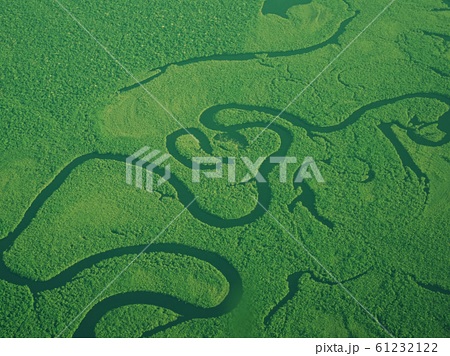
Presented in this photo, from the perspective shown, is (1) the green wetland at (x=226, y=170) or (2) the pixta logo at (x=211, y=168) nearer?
(1) the green wetland at (x=226, y=170)

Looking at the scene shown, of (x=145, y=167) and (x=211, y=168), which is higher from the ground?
(x=211, y=168)

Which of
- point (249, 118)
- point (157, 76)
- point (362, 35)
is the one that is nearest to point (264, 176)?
point (249, 118)

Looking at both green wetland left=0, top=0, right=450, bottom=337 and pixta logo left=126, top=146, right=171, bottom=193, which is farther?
pixta logo left=126, top=146, right=171, bottom=193

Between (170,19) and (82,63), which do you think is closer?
(82,63)

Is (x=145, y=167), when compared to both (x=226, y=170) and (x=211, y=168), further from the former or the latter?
(x=226, y=170)

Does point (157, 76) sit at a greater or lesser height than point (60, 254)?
greater

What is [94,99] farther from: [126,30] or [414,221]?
[414,221]

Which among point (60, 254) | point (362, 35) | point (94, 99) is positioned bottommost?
point (60, 254)

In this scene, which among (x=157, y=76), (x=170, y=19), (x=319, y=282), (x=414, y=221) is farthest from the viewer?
(x=170, y=19)

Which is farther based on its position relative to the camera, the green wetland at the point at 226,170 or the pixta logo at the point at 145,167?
the pixta logo at the point at 145,167

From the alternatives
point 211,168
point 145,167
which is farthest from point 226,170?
point 145,167

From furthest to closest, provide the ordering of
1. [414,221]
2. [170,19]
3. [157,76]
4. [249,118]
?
[170,19]
[157,76]
[249,118]
[414,221]
